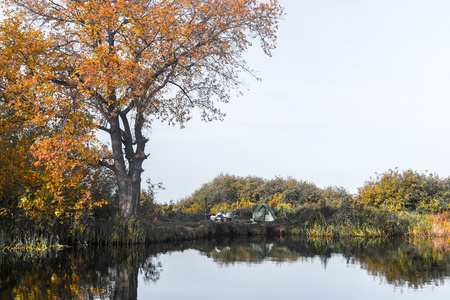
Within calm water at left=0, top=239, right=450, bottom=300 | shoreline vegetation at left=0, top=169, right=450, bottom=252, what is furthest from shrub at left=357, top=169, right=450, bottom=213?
calm water at left=0, top=239, right=450, bottom=300

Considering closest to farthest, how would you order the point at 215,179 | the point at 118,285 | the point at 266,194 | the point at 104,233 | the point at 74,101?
A: the point at 118,285 → the point at 74,101 → the point at 104,233 → the point at 266,194 → the point at 215,179

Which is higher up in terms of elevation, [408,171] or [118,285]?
[408,171]

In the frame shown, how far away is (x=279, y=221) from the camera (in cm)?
2772

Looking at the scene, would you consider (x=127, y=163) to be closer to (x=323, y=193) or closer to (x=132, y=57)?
(x=132, y=57)

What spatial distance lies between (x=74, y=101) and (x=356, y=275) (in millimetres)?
11994

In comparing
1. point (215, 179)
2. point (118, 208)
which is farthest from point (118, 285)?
point (215, 179)

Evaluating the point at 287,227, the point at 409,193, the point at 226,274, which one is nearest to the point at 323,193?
the point at 409,193

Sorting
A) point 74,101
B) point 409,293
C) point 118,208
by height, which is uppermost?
point 74,101

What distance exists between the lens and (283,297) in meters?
8.73

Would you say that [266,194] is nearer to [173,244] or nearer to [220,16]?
[173,244]

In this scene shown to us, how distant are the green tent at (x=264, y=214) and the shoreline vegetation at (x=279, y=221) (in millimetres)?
726

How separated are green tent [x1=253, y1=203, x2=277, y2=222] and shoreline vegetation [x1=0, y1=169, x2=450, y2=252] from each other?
73 cm

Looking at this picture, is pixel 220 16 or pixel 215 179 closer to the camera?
pixel 220 16

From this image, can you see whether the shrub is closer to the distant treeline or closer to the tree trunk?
the distant treeline
